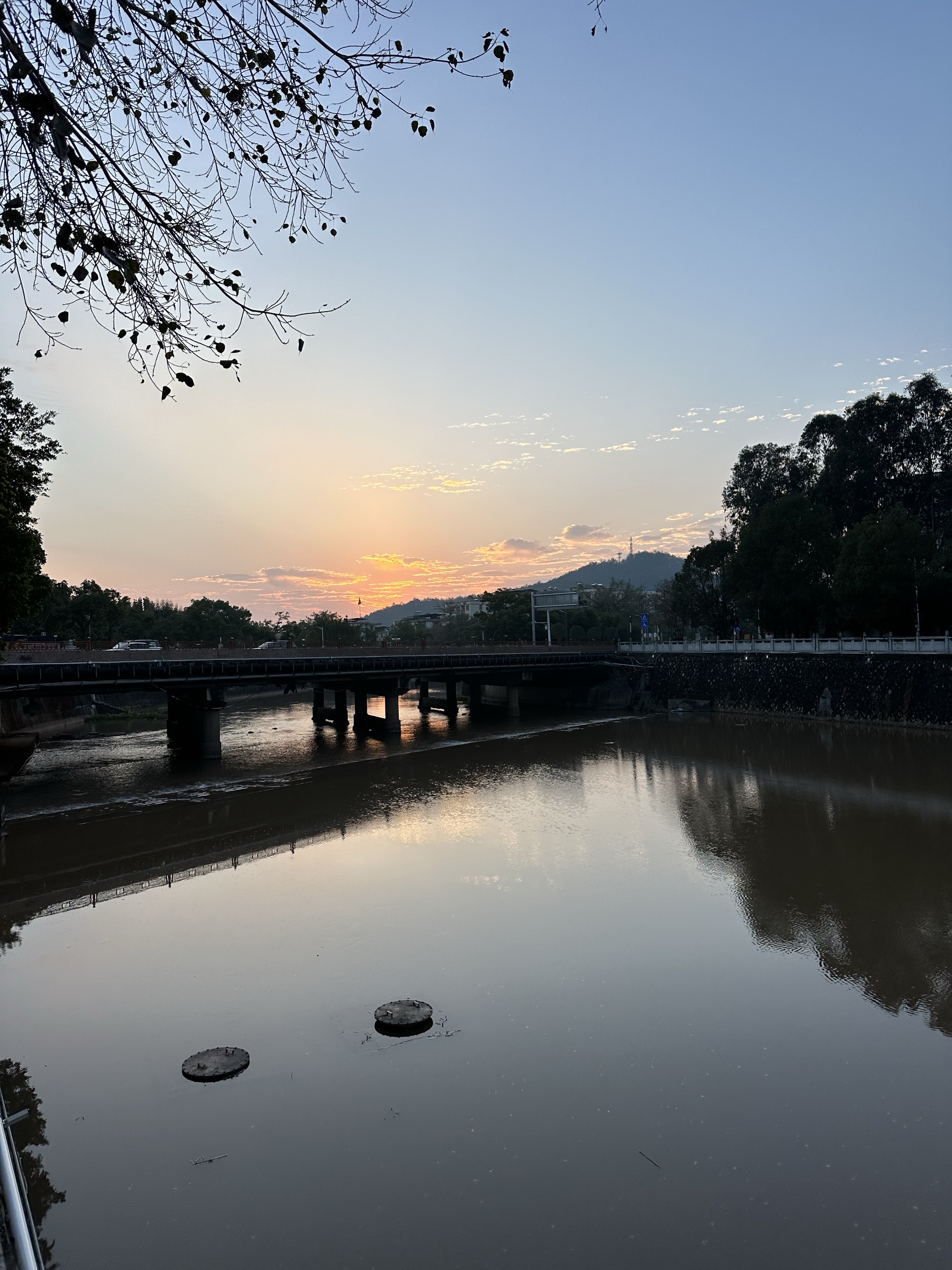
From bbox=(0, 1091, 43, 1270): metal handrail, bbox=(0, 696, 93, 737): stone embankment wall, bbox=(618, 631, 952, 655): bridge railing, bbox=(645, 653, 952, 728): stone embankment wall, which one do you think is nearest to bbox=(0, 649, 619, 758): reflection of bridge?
bbox=(618, 631, 952, 655): bridge railing

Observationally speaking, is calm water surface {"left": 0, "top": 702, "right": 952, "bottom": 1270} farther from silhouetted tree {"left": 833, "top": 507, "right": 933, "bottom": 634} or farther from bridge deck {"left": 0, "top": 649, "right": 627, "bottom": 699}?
silhouetted tree {"left": 833, "top": 507, "right": 933, "bottom": 634}

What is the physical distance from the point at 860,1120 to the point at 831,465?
56.4 m

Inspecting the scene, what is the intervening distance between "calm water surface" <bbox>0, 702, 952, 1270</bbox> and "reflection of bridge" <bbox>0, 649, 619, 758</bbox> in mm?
11200

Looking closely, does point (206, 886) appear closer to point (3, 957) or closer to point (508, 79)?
point (3, 957)

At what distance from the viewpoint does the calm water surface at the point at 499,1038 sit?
735 cm

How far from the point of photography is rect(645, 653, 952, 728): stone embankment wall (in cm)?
4225

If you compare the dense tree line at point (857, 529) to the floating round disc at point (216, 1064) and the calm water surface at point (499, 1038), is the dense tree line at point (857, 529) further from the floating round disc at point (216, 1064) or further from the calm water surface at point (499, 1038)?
the floating round disc at point (216, 1064)

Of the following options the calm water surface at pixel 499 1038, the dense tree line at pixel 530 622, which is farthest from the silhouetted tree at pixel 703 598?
the calm water surface at pixel 499 1038

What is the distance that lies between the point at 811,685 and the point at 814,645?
2711 millimetres

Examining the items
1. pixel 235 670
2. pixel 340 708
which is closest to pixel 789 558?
pixel 340 708

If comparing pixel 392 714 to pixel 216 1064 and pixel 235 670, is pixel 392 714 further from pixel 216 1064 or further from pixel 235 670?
pixel 216 1064

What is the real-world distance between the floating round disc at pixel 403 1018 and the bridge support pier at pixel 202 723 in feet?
97.6

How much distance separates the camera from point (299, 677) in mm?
43438

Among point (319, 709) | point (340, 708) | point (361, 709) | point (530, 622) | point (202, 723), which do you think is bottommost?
point (319, 709)
